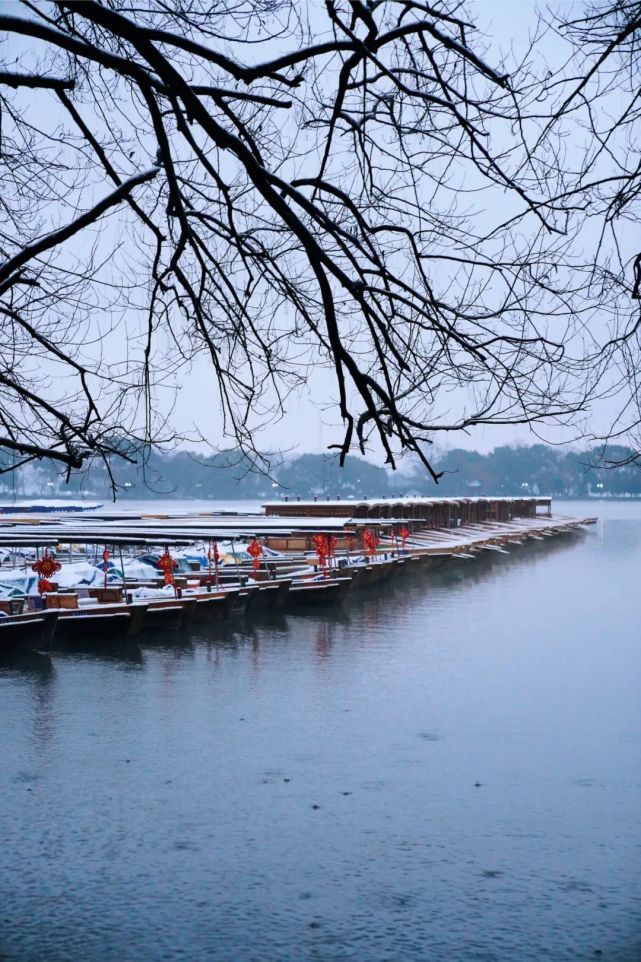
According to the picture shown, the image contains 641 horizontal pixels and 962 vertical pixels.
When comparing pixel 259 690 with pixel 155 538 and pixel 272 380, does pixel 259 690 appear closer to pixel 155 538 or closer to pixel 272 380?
pixel 155 538

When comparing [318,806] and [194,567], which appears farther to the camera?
[194,567]

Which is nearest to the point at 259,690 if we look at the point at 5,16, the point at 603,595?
the point at 5,16

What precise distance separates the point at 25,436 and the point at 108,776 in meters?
9.87

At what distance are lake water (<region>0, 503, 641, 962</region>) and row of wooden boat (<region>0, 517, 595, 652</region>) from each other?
3.32 ft

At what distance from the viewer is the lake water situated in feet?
39.7

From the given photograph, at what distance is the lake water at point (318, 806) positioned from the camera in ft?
39.7

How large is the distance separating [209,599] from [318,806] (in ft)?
64.4

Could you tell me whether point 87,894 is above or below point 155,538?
below

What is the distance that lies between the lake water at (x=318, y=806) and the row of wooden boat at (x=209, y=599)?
1.01 metres

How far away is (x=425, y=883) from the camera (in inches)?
529

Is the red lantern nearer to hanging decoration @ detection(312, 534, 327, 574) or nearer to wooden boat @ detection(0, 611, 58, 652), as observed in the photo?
hanging decoration @ detection(312, 534, 327, 574)

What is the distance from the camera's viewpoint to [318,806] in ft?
53.8

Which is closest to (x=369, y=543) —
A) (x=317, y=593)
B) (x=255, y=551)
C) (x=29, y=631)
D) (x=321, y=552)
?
(x=321, y=552)

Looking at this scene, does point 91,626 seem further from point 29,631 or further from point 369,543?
point 369,543
